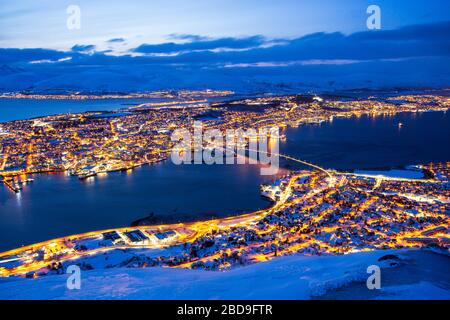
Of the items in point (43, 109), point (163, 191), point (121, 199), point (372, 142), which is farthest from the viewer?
point (43, 109)

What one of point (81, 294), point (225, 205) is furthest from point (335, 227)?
point (81, 294)

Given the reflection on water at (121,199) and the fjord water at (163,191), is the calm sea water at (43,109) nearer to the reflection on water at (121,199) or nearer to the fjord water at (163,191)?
the reflection on water at (121,199)

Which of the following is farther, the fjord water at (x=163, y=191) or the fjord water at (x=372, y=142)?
the fjord water at (x=372, y=142)

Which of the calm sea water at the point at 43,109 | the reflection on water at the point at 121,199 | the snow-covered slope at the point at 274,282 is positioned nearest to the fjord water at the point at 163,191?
the reflection on water at the point at 121,199

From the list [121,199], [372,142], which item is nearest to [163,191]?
[121,199]

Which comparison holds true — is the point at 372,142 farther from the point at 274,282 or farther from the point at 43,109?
the point at 43,109
